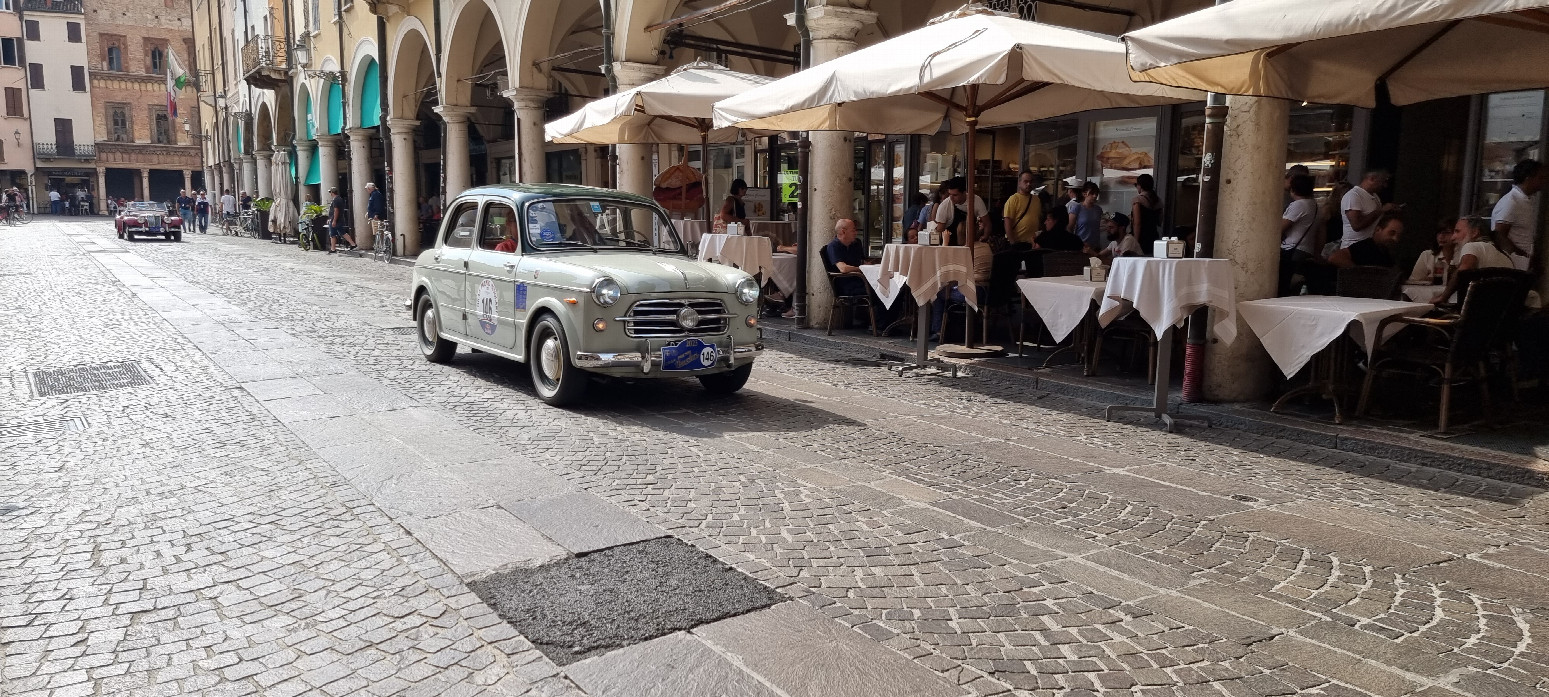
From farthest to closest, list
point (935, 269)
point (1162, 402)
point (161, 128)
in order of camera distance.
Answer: point (161, 128)
point (935, 269)
point (1162, 402)

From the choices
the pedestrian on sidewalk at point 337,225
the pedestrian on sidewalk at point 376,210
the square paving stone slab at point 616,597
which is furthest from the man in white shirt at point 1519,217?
the pedestrian on sidewalk at point 337,225

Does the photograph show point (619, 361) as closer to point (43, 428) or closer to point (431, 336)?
point (431, 336)

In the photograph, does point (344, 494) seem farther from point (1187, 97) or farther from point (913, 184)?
point (913, 184)

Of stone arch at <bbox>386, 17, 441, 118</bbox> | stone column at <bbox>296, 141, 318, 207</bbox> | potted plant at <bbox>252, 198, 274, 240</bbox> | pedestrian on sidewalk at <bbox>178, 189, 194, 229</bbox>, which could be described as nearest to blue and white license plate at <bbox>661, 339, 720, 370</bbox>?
stone arch at <bbox>386, 17, 441, 118</bbox>

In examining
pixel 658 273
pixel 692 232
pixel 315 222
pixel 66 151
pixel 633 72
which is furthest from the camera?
pixel 66 151

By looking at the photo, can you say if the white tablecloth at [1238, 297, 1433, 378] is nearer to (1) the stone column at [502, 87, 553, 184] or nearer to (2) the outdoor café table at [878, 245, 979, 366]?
(2) the outdoor café table at [878, 245, 979, 366]

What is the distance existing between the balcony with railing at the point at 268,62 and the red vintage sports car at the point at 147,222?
18.3 ft

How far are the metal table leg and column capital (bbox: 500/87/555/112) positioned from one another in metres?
14.7

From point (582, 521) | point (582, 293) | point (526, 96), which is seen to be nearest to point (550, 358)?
point (582, 293)

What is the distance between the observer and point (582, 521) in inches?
181

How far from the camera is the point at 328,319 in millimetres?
12188

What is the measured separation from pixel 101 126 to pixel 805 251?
6758 centimetres

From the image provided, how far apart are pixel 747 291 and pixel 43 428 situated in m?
4.51

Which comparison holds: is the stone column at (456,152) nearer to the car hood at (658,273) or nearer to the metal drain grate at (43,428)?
the car hood at (658,273)
